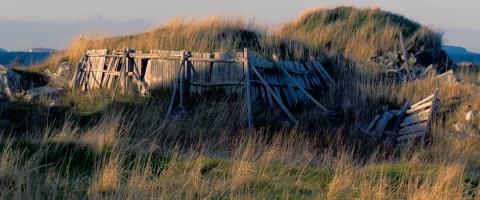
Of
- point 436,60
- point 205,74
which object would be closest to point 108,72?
point 205,74

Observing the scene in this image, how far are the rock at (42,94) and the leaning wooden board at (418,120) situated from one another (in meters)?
9.21

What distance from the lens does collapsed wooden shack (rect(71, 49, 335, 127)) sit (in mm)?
16938

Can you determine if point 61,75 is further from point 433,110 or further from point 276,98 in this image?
point 433,110

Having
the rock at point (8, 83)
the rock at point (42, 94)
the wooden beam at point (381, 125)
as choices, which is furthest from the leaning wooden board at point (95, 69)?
the wooden beam at point (381, 125)

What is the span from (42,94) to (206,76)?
4498 millimetres

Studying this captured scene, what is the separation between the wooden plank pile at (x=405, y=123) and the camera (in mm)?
15898

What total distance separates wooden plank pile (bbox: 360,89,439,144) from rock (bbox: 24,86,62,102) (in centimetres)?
834

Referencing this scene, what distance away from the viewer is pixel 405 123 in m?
16.6

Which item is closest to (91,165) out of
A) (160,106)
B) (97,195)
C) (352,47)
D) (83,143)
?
(83,143)

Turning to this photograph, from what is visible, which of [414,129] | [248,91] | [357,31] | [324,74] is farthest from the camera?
[357,31]

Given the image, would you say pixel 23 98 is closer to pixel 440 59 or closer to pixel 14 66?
pixel 14 66

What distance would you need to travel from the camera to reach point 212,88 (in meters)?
17.4

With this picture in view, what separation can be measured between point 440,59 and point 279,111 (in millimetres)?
10934

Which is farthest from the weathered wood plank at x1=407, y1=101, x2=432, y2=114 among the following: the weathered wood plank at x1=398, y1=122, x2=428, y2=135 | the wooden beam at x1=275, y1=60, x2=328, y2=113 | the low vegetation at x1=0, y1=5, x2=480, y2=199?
the wooden beam at x1=275, y1=60, x2=328, y2=113
